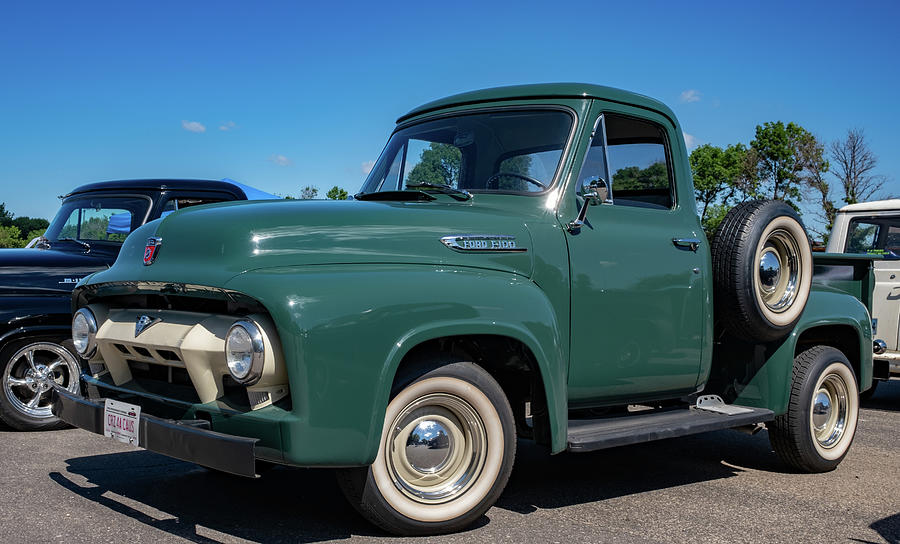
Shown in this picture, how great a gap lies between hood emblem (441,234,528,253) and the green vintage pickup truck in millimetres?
11

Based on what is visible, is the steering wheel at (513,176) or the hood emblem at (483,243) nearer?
the hood emblem at (483,243)

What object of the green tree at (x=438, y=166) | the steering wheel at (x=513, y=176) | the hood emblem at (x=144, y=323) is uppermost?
the green tree at (x=438, y=166)

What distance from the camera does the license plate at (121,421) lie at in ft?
11.9

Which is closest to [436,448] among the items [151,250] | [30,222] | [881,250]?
[151,250]

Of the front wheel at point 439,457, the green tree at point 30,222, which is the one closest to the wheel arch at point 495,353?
the front wheel at point 439,457

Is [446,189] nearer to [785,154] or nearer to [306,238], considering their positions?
[306,238]

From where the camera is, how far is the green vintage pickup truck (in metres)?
3.37

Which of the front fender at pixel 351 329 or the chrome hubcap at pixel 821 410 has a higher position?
the front fender at pixel 351 329

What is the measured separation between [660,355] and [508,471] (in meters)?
1.30

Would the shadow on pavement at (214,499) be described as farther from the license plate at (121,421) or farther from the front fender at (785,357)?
the front fender at (785,357)

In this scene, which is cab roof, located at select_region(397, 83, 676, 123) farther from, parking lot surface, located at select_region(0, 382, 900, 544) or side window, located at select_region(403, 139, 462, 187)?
parking lot surface, located at select_region(0, 382, 900, 544)

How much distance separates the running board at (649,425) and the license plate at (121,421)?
1968mm

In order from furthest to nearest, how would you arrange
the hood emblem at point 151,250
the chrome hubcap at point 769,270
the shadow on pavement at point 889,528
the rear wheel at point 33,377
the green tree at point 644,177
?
the rear wheel at point 33,377 < the chrome hubcap at point 769,270 < the green tree at point 644,177 < the shadow on pavement at point 889,528 < the hood emblem at point 151,250

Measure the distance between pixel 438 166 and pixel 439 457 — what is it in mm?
1858
